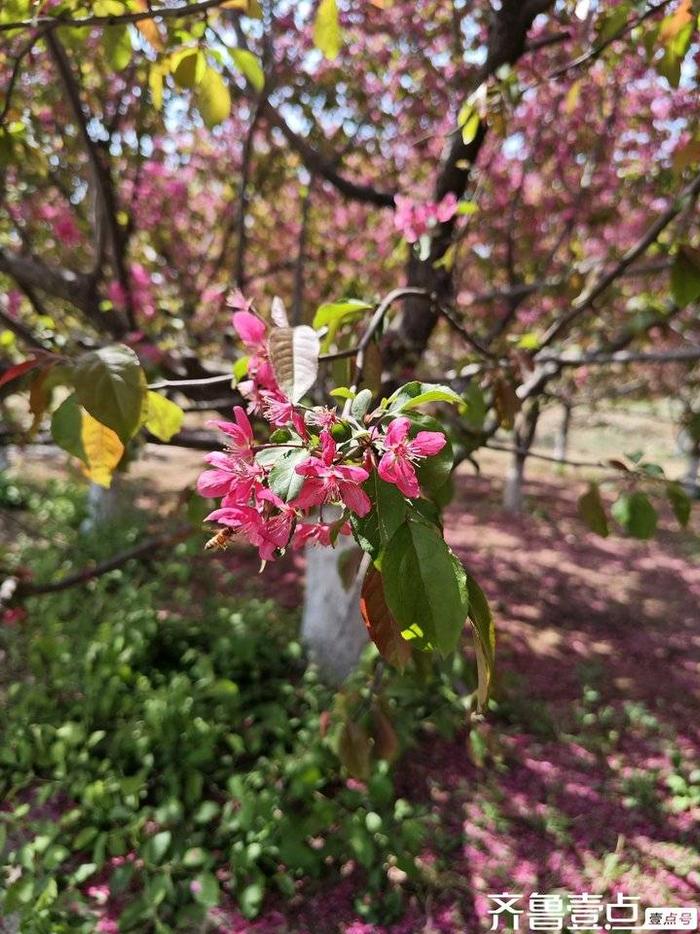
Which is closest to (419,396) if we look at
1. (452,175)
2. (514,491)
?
(452,175)

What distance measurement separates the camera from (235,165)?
4953 millimetres

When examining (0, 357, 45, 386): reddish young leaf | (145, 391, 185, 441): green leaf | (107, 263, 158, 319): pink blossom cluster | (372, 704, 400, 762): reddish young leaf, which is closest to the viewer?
(0, 357, 45, 386): reddish young leaf

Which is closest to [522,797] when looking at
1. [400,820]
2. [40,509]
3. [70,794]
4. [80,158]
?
[400,820]

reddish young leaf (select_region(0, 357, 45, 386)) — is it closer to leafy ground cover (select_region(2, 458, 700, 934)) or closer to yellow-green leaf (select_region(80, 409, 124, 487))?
yellow-green leaf (select_region(80, 409, 124, 487))

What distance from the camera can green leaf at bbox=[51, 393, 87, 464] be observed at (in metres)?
0.91

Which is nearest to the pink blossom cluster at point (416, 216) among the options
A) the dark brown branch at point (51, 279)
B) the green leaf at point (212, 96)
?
the green leaf at point (212, 96)

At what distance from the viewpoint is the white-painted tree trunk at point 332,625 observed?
3.73 meters

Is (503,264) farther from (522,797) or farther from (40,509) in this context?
(40,509)

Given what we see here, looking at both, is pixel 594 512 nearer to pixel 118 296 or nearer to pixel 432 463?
pixel 432 463

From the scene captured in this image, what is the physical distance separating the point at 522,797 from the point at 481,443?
2.19 meters

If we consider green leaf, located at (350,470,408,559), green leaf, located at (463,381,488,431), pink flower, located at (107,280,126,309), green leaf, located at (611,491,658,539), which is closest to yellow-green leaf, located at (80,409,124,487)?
green leaf, located at (350,470,408,559)

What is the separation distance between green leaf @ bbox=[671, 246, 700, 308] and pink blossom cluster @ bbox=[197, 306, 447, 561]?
1088mm

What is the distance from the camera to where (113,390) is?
815 millimetres

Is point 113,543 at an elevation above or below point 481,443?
below
